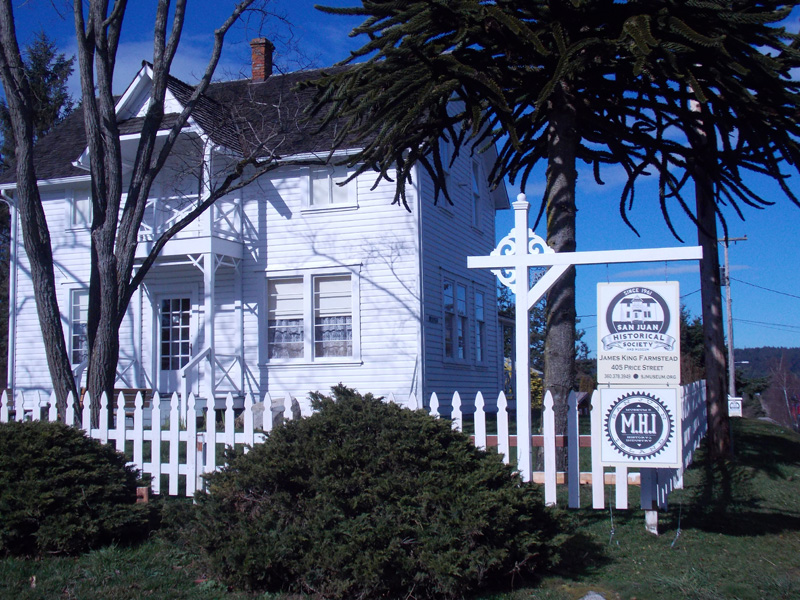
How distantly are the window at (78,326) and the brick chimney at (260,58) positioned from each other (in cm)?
679

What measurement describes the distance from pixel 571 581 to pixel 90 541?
345 cm

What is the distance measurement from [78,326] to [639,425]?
15.1 meters

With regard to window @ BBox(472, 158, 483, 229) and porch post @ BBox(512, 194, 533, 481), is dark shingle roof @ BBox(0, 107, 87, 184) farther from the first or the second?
porch post @ BBox(512, 194, 533, 481)

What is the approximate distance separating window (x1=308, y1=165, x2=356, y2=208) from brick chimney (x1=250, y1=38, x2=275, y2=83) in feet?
14.4

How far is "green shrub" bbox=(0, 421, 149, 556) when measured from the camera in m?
5.57

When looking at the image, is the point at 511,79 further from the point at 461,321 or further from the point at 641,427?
the point at 461,321

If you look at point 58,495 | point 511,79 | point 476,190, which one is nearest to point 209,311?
point 476,190

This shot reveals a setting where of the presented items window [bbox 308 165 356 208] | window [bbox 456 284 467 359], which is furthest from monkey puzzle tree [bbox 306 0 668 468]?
window [bbox 456 284 467 359]

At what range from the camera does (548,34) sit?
24.6 ft

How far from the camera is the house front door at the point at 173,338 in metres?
17.2

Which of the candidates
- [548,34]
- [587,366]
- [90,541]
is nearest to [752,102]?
[548,34]

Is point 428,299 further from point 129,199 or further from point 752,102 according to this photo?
point 752,102

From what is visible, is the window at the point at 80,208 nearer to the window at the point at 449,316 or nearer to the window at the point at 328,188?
the window at the point at 328,188

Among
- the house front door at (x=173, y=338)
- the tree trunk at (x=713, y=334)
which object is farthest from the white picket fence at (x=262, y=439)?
the house front door at (x=173, y=338)
